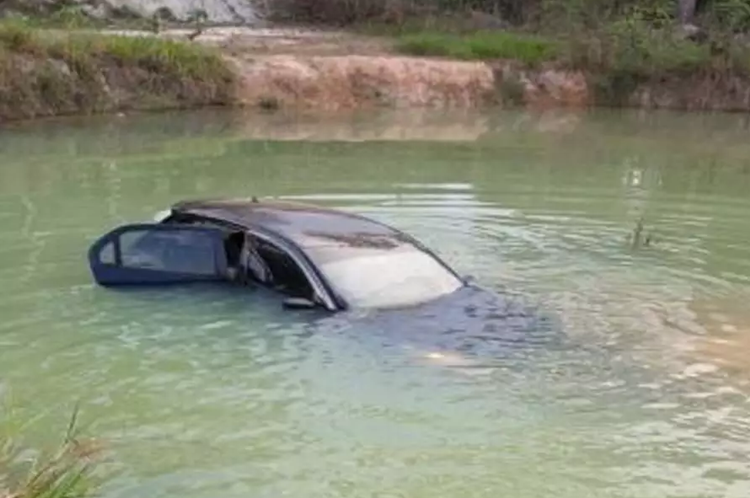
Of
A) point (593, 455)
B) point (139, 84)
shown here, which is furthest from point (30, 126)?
point (593, 455)

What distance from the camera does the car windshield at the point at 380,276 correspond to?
31.3 ft

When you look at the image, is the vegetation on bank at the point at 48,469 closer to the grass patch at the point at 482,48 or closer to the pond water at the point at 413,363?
the pond water at the point at 413,363

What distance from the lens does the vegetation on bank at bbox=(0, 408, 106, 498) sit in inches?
212

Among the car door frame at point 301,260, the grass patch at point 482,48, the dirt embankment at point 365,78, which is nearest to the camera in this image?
the car door frame at point 301,260

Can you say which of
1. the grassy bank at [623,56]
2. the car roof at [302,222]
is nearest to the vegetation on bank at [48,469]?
the car roof at [302,222]

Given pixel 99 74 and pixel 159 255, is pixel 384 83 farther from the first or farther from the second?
pixel 159 255

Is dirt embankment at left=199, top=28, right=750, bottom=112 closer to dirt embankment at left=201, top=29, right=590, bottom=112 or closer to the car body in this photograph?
dirt embankment at left=201, top=29, right=590, bottom=112

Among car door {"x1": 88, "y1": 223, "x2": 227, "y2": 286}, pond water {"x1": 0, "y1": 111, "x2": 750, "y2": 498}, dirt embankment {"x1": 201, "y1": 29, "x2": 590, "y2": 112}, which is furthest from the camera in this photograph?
dirt embankment {"x1": 201, "y1": 29, "x2": 590, "y2": 112}

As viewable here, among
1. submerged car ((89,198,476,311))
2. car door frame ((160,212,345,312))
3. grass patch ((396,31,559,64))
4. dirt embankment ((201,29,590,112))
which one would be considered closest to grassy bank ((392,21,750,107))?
grass patch ((396,31,559,64))

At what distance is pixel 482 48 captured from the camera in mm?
32062

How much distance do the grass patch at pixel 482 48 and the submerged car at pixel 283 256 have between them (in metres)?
21.7

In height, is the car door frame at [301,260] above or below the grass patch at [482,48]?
below

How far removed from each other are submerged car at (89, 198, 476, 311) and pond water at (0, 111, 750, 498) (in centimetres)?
19

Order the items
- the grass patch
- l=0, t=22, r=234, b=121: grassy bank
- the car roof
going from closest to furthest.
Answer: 1. the car roof
2. l=0, t=22, r=234, b=121: grassy bank
3. the grass patch
